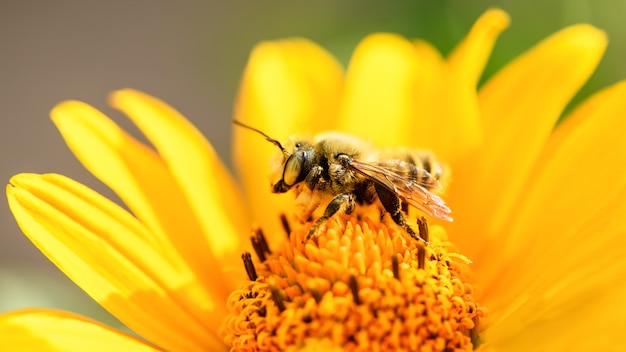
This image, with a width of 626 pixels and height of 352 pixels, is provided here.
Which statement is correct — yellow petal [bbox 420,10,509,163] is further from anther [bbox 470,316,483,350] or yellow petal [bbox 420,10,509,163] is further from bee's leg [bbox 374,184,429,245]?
anther [bbox 470,316,483,350]

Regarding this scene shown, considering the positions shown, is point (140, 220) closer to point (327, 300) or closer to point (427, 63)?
point (327, 300)

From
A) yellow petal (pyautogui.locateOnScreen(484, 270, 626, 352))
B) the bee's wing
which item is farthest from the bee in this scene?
yellow petal (pyautogui.locateOnScreen(484, 270, 626, 352))

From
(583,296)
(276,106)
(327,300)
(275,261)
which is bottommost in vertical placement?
(583,296)

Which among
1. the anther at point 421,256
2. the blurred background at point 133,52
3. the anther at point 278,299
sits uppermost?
the blurred background at point 133,52

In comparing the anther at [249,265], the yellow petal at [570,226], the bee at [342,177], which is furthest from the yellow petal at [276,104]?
the yellow petal at [570,226]

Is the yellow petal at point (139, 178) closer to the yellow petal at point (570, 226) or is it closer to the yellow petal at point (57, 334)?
the yellow petal at point (57, 334)

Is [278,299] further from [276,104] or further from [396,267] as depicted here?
[276,104]

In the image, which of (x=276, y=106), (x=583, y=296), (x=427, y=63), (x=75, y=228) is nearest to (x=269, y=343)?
(x=75, y=228)
